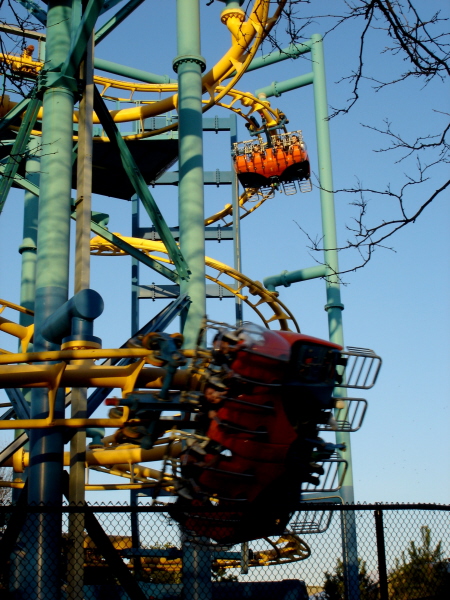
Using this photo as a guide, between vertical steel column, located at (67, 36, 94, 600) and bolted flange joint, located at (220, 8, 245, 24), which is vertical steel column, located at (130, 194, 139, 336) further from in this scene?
vertical steel column, located at (67, 36, 94, 600)

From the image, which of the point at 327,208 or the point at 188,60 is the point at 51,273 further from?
the point at 327,208

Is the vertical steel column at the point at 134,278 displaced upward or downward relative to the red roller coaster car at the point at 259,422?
upward

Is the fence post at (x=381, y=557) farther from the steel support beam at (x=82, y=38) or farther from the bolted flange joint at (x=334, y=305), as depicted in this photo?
the bolted flange joint at (x=334, y=305)

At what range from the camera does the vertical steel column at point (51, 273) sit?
6.54m

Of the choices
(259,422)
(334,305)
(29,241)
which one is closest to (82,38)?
(259,422)

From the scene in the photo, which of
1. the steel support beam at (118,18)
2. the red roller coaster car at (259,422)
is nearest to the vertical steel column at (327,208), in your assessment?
the steel support beam at (118,18)

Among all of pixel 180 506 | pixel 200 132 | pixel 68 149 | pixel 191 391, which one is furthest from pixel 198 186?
pixel 180 506

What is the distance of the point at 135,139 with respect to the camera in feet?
47.9

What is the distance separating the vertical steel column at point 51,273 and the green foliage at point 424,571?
3212 mm

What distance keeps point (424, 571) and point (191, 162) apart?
18.7ft

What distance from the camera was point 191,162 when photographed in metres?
9.88

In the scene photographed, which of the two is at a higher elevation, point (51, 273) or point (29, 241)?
point (29, 241)

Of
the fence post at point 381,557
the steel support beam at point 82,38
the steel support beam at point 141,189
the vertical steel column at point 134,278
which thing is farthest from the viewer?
the vertical steel column at point 134,278

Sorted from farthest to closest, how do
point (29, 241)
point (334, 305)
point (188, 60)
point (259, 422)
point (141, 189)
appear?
point (29, 241) → point (334, 305) → point (188, 60) → point (141, 189) → point (259, 422)
